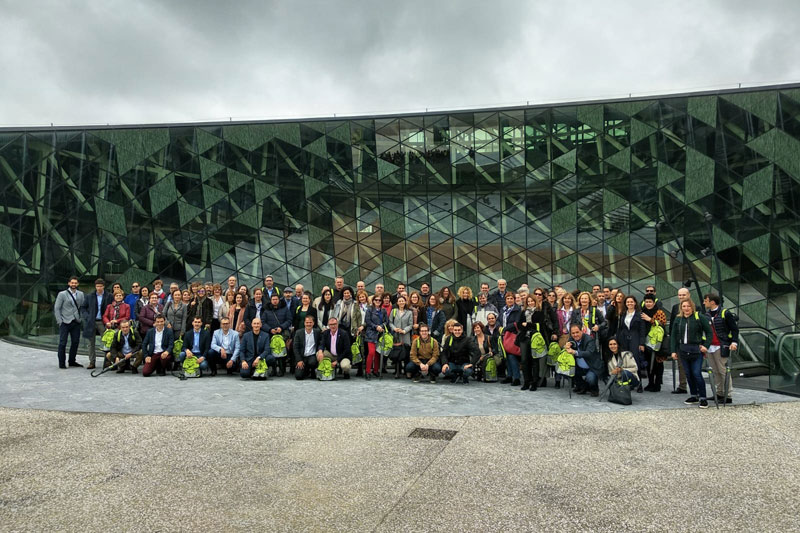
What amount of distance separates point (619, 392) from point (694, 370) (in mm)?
1126

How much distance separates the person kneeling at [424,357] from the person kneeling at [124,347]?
5.33 meters

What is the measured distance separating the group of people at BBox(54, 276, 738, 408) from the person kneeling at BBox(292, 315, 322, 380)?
19 millimetres

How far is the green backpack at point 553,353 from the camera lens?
9812 millimetres

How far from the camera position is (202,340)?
11.2 metres

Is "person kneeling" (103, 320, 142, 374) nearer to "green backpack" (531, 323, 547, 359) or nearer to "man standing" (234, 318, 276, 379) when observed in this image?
"man standing" (234, 318, 276, 379)

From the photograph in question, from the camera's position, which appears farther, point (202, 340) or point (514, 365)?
point (202, 340)

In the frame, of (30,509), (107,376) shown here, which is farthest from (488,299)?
(30,509)

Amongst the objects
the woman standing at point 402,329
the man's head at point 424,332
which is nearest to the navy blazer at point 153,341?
the woman standing at point 402,329

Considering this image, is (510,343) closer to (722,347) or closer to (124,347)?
(722,347)

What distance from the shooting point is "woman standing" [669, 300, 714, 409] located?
8.41 m

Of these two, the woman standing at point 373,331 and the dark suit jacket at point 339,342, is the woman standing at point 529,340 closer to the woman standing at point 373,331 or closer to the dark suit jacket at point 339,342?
the woman standing at point 373,331

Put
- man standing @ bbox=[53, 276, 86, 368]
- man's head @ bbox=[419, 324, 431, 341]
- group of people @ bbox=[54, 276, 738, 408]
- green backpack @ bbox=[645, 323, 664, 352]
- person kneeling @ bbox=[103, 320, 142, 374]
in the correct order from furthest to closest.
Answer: man standing @ bbox=[53, 276, 86, 368], person kneeling @ bbox=[103, 320, 142, 374], man's head @ bbox=[419, 324, 431, 341], group of people @ bbox=[54, 276, 738, 408], green backpack @ bbox=[645, 323, 664, 352]

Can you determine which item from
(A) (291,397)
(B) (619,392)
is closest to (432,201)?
(A) (291,397)

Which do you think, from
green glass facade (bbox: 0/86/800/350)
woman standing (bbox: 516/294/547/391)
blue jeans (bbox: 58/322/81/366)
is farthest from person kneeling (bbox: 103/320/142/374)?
green glass facade (bbox: 0/86/800/350)
